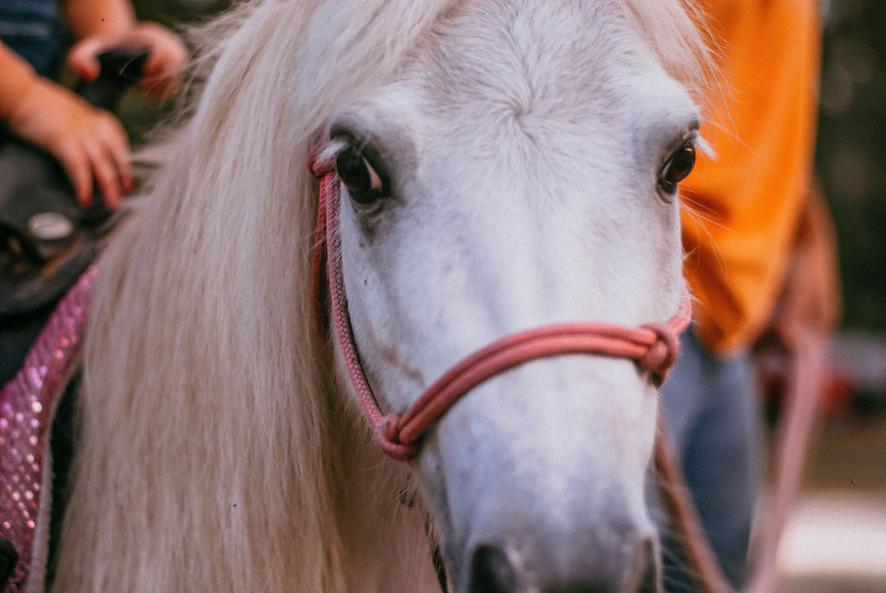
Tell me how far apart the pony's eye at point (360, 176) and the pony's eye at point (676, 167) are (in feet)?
1.20

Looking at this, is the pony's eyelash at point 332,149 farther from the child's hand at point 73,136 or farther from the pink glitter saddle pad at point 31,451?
the child's hand at point 73,136

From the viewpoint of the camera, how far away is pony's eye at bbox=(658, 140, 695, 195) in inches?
50.8

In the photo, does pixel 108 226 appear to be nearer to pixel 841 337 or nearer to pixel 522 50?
pixel 522 50

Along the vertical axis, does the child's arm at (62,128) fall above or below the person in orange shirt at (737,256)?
above

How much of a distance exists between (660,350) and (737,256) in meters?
1.36

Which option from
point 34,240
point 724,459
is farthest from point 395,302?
point 724,459

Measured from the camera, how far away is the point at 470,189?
117 centimetres

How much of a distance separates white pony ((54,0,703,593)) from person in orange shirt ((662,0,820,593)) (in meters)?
0.97

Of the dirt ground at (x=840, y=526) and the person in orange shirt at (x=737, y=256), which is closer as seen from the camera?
the person in orange shirt at (x=737, y=256)

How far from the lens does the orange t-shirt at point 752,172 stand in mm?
2354

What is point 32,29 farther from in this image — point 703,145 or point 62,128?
point 703,145

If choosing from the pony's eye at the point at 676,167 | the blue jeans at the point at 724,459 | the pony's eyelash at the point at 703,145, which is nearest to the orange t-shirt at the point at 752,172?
the blue jeans at the point at 724,459

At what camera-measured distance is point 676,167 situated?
1309 millimetres

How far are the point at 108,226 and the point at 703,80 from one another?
3.56ft
